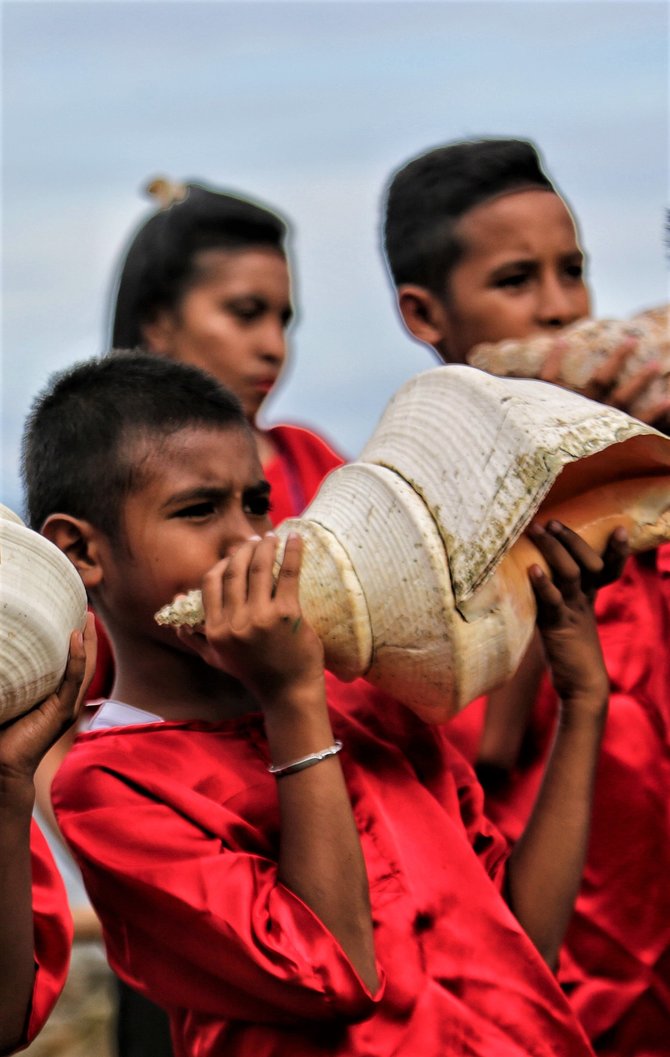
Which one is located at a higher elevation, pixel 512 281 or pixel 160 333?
pixel 512 281

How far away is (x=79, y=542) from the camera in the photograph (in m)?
2.42

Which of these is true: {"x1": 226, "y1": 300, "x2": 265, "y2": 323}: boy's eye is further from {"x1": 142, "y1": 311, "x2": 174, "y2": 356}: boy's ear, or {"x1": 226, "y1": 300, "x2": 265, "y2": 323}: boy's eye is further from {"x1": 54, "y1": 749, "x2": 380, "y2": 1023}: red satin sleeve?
{"x1": 54, "y1": 749, "x2": 380, "y2": 1023}: red satin sleeve

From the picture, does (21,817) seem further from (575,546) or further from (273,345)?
(273,345)

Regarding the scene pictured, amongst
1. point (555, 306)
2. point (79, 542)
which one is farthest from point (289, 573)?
point (555, 306)

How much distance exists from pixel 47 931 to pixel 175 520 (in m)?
0.63

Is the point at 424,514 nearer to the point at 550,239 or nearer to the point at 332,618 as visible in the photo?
the point at 332,618

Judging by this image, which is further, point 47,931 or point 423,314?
point 423,314

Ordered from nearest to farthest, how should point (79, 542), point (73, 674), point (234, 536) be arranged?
point (73, 674) → point (234, 536) → point (79, 542)

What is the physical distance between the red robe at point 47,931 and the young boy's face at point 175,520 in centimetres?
39

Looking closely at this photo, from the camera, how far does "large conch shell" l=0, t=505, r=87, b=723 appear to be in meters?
1.77

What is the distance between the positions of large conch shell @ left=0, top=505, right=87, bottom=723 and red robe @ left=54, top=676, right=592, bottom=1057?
372 millimetres

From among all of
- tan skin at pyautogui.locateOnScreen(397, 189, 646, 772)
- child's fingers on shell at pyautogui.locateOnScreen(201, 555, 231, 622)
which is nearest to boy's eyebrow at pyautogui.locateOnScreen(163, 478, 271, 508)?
child's fingers on shell at pyautogui.locateOnScreen(201, 555, 231, 622)

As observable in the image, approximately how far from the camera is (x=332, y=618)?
2.05 metres

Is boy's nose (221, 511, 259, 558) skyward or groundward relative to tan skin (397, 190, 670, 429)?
groundward
